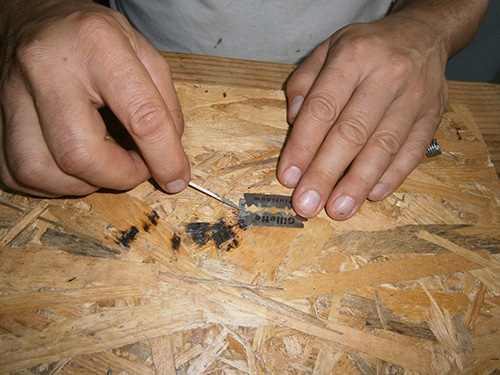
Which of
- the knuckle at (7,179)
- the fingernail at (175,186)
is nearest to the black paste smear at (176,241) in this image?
the fingernail at (175,186)

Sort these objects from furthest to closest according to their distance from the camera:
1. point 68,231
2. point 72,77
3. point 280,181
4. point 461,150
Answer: point 461,150 → point 280,181 → point 68,231 → point 72,77

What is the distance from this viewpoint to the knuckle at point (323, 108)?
1.10 m

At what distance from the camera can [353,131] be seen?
1083mm

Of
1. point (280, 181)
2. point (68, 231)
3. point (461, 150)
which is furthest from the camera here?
point (461, 150)

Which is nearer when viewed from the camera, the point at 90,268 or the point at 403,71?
the point at 90,268

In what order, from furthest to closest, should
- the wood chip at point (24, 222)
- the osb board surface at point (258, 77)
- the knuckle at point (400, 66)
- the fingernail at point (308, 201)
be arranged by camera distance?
1. the osb board surface at point (258, 77)
2. the knuckle at point (400, 66)
3. the fingernail at point (308, 201)
4. the wood chip at point (24, 222)

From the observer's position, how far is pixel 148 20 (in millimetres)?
1533

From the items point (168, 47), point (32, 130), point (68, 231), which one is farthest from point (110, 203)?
point (168, 47)

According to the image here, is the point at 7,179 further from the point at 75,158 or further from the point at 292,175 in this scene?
the point at 292,175

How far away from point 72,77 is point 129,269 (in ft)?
1.61

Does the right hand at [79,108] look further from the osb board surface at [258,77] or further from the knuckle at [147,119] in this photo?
the osb board surface at [258,77]

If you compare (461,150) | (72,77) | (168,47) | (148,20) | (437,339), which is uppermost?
(72,77)

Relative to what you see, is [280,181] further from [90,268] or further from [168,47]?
[168,47]

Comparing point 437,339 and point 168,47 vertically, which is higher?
point 168,47
